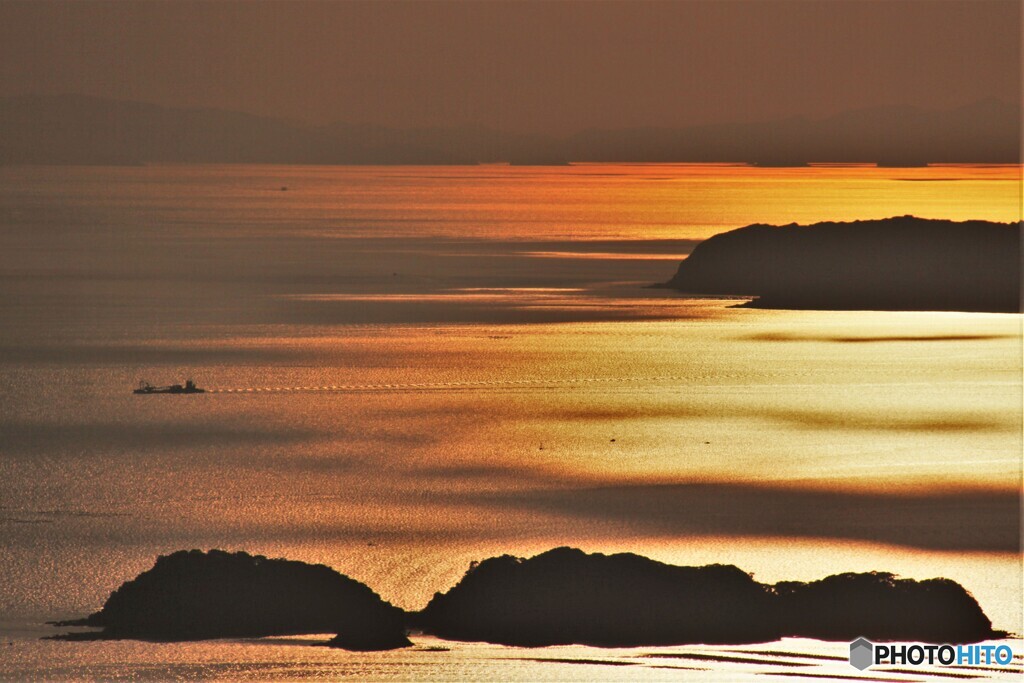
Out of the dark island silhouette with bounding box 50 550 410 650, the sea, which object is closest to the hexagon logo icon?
the sea

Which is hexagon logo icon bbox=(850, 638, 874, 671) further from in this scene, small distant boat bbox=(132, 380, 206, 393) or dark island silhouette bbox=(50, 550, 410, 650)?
small distant boat bbox=(132, 380, 206, 393)

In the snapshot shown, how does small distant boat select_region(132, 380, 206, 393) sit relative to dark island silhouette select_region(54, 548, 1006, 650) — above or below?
above

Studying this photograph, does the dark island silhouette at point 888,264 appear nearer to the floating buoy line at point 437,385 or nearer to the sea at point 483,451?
the sea at point 483,451

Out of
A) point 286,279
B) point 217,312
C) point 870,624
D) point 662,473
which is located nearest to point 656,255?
point 286,279

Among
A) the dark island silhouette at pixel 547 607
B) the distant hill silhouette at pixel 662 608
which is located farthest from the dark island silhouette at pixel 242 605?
the distant hill silhouette at pixel 662 608

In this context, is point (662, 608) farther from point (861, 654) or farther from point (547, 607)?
point (861, 654)
